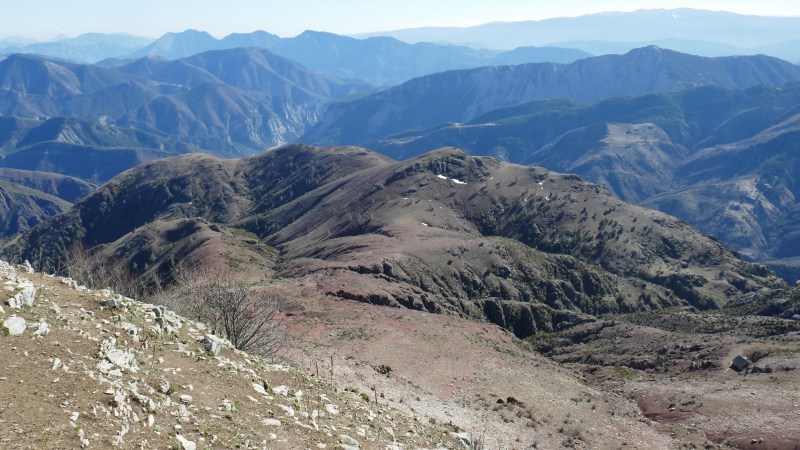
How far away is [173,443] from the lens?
64.5 feet

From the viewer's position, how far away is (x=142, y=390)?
21.6 m

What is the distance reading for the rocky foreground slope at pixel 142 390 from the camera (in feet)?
62.6

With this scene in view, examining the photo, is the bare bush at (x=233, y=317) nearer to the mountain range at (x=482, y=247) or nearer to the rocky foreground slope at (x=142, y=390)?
the rocky foreground slope at (x=142, y=390)

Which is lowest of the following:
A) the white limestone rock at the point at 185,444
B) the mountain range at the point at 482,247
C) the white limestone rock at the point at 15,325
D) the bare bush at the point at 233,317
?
the mountain range at the point at 482,247

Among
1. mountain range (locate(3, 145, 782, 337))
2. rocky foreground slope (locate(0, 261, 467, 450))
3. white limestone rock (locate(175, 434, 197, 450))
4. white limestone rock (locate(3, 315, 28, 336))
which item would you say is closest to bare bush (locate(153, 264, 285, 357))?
rocky foreground slope (locate(0, 261, 467, 450))

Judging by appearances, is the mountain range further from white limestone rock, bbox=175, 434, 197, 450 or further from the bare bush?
white limestone rock, bbox=175, 434, 197, 450

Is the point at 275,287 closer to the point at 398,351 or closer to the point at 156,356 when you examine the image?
the point at 398,351

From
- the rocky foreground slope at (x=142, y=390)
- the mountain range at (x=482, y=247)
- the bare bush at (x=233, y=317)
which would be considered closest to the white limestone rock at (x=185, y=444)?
the rocky foreground slope at (x=142, y=390)

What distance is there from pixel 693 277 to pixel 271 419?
134m

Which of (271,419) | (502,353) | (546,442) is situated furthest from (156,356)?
(502,353)

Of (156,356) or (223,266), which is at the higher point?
(156,356)

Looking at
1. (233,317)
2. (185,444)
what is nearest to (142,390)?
(185,444)

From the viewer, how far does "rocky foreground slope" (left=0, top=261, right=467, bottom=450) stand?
19094mm

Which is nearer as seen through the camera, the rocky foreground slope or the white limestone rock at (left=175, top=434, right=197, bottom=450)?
the rocky foreground slope
